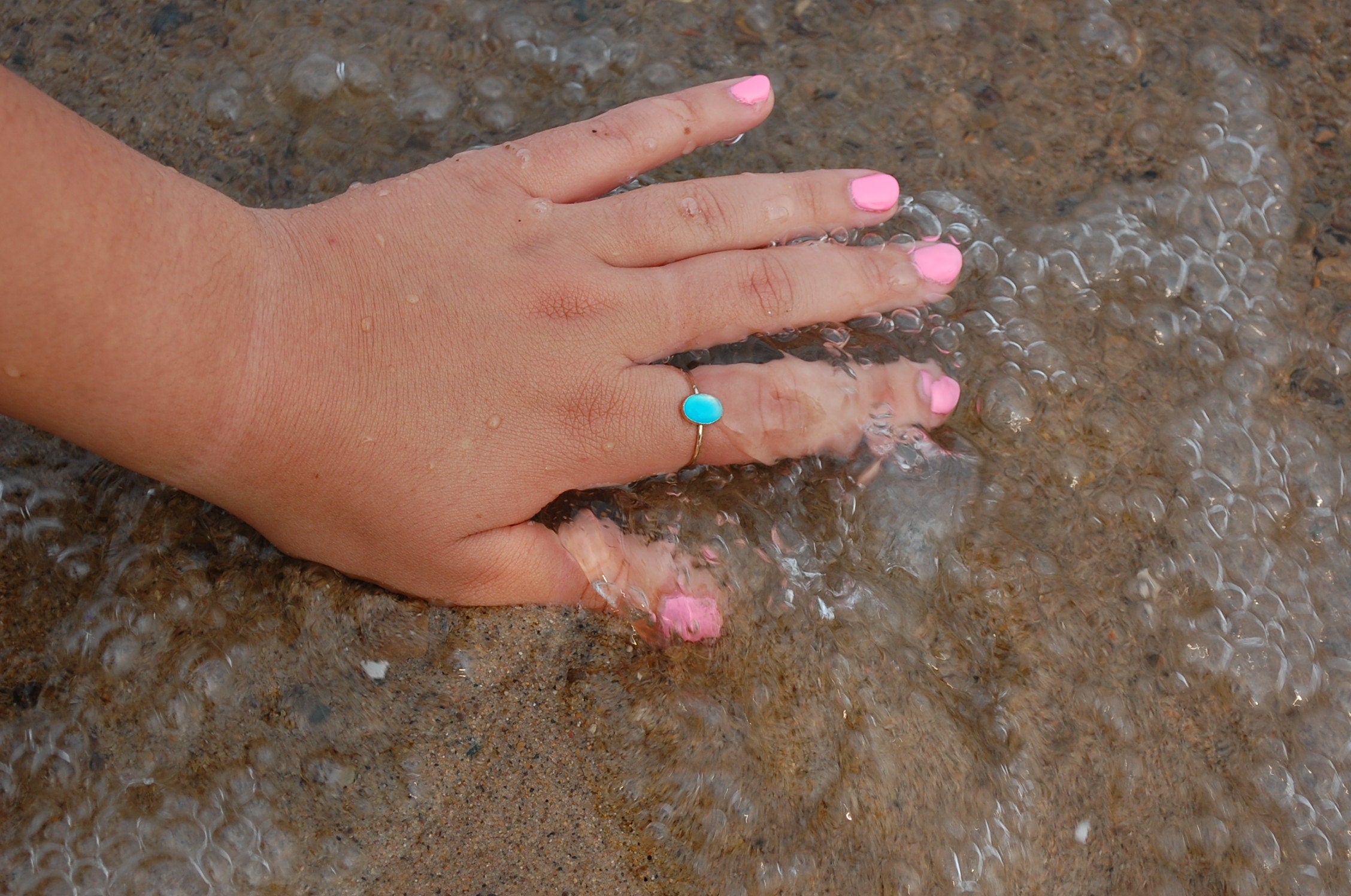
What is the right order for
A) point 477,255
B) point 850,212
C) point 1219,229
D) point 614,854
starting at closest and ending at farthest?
point 614,854 < point 477,255 < point 850,212 < point 1219,229

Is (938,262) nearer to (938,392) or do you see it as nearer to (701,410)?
(938,392)

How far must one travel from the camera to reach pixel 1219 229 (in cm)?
152

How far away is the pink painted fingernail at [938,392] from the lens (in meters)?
1.35

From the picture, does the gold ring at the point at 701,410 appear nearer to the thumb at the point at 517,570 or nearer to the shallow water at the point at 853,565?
the shallow water at the point at 853,565

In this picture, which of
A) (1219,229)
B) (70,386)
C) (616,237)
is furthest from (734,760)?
(1219,229)

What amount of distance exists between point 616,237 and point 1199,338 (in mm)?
821

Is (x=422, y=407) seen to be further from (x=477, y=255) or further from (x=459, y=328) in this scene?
(x=477, y=255)

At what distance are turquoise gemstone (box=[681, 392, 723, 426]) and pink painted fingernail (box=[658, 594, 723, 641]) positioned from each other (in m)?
0.22

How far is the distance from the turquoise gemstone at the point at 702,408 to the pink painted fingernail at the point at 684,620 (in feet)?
0.71

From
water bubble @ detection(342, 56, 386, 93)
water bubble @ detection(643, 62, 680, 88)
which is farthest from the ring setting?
water bubble @ detection(342, 56, 386, 93)

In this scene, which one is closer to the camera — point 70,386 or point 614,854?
point 70,386

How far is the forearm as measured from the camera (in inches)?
38.4

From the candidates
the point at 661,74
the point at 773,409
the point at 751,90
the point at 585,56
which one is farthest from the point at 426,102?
the point at 773,409

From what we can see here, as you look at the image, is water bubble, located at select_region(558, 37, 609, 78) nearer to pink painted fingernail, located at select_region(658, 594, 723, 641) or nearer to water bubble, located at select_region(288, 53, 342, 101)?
water bubble, located at select_region(288, 53, 342, 101)
